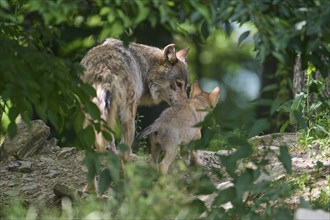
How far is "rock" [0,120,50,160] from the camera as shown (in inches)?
396

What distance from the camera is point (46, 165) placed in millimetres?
9922

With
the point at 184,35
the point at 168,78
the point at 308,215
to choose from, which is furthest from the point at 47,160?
the point at 308,215

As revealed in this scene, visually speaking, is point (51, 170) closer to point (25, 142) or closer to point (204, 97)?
point (25, 142)

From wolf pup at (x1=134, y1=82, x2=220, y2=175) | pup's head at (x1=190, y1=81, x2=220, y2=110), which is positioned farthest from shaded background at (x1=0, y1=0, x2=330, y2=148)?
pup's head at (x1=190, y1=81, x2=220, y2=110)

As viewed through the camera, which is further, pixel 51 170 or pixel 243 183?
pixel 51 170

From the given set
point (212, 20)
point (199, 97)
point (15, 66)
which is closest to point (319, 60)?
point (212, 20)

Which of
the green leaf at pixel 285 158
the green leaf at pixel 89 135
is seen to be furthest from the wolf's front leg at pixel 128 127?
the green leaf at pixel 285 158

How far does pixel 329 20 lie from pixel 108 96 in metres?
3.19

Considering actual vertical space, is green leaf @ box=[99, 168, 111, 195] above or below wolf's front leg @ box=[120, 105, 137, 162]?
below

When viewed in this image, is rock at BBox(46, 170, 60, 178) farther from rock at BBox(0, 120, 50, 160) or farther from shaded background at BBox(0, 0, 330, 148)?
shaded background at BBox(0, 0, 330, 148)

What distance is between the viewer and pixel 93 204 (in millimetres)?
6352

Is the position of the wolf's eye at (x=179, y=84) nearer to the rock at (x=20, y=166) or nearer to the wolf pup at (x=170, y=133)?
the wolf pup at (x=170, y=133)

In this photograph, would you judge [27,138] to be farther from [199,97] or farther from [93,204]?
[93,204]

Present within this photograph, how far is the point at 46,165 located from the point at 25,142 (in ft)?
1.29
